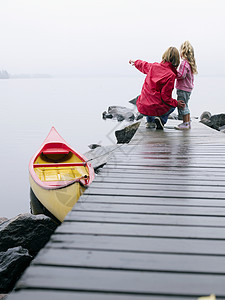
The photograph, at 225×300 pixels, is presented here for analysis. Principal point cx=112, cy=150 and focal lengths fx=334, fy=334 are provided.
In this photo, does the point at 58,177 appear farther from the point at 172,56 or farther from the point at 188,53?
the point at 188,53

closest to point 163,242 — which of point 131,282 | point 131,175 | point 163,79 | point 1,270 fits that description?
point 131,282

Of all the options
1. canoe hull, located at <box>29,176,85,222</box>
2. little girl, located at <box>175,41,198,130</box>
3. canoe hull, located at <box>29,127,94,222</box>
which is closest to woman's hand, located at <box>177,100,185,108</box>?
little girl, located at <box>175,41,198,130</box>

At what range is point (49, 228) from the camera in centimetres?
492

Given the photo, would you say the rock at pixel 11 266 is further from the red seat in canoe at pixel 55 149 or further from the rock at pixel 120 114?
the rock at pixel 120 114

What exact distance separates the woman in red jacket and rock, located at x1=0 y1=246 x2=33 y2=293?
11.9 ft

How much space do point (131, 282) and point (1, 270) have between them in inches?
108

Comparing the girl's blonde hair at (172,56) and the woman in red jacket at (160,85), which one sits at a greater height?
the girl's blonde hair at (172,56)

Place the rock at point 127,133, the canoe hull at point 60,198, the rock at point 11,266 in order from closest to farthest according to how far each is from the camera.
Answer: the rock at point 11,266 → the canoe hull at point 60,198 → the rock at point 127,133

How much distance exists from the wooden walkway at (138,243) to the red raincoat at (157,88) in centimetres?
274

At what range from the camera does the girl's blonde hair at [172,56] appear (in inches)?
236

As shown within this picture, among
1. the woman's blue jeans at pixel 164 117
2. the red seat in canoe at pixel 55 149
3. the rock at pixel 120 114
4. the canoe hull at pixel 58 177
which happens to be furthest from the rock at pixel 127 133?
the rock at pixel 120 114

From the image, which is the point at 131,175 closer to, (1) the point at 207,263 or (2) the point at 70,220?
(2) the point at 70,220

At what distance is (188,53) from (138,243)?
189 inches

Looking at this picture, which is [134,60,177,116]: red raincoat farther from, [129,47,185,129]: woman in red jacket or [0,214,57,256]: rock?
[0,214,57,256]: rock
